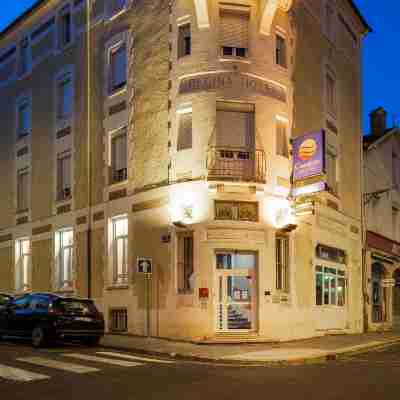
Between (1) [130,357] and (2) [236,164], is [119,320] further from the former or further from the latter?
(1) [130,357]

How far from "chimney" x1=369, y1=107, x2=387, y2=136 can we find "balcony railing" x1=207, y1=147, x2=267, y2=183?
1648cm

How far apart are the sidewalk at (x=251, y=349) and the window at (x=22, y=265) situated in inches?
342

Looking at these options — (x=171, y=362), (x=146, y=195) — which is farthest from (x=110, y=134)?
(x=171, y=362)

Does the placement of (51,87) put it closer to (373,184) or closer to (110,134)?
(110,134)

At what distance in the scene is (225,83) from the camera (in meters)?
20.6

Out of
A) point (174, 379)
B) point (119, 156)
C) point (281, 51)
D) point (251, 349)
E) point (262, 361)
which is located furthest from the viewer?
point (119, 156)

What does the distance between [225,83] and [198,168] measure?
2.84 metres

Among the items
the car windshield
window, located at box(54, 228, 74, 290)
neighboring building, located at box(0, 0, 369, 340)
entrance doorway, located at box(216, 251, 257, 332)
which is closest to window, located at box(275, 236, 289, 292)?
neighboring building, located at box(0, 0, 369, 340)

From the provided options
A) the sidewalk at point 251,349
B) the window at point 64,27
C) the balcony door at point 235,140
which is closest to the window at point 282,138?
the balcony door at point 235,140

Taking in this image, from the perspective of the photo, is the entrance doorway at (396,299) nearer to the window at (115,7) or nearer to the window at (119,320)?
the window at (119,320)

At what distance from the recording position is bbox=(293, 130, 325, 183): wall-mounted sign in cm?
2011

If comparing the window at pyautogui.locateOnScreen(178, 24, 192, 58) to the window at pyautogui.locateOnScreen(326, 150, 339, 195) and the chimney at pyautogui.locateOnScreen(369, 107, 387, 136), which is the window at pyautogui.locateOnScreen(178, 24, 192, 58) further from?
the chimney at pyautogui.locateOnScreen(369, 107, 387, 136)

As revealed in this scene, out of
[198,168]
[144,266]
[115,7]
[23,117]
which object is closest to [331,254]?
[198,168]

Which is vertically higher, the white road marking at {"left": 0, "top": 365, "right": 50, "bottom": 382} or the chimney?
the chimney
